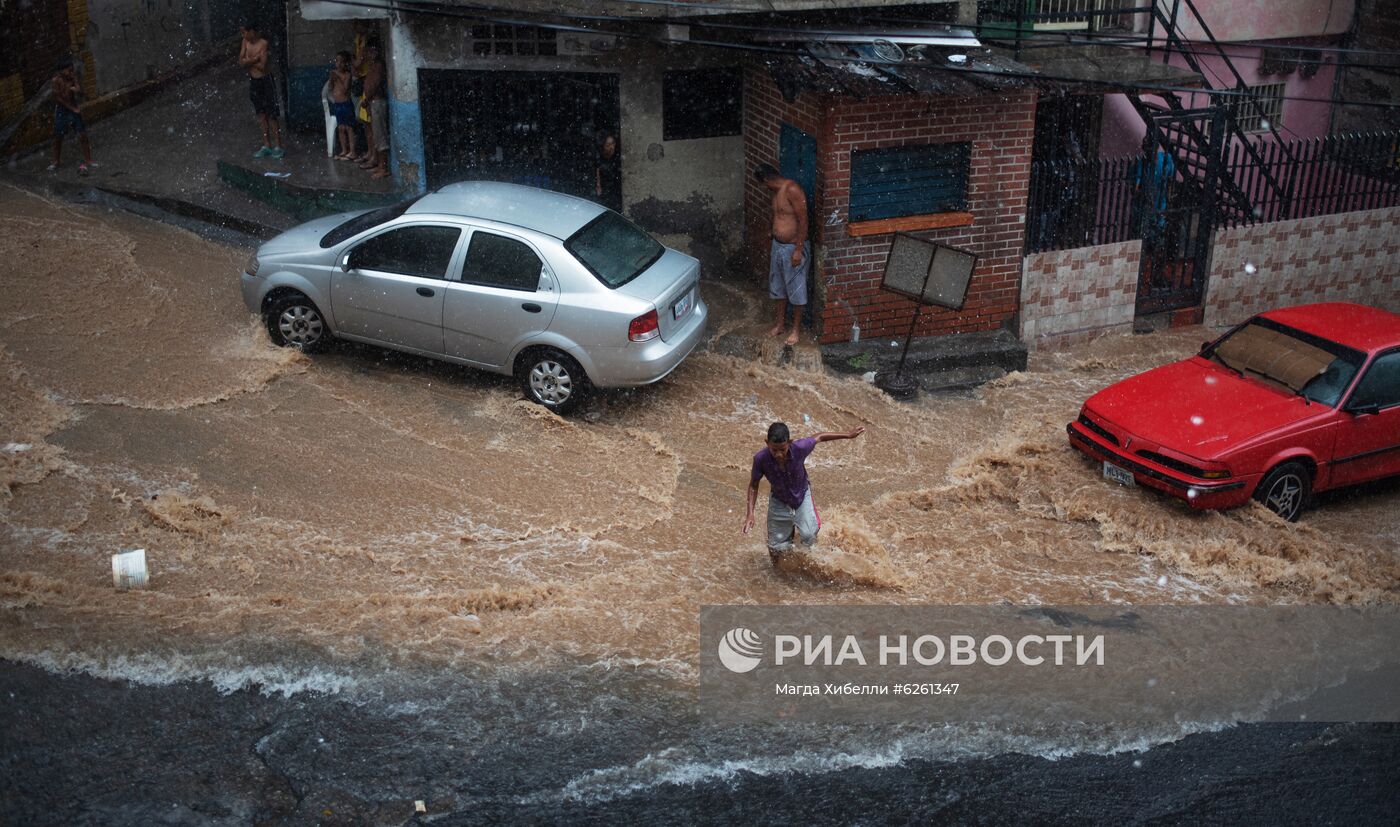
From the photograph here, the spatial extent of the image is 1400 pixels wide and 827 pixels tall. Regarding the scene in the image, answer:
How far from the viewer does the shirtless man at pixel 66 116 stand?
14758mm

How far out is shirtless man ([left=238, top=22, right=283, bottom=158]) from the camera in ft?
50.3

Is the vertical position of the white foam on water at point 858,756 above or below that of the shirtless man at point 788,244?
below

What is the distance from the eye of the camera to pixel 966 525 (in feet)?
32.0

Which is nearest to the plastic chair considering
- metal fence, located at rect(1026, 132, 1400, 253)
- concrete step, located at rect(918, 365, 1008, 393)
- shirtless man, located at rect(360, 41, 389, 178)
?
shirtless man, located at rect(360, 41, 389, 178)

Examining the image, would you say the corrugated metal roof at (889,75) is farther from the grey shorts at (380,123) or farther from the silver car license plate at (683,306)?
the grey shorts at (380,123)

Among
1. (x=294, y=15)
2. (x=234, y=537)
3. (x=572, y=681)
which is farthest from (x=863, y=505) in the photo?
(x=294, y=15)

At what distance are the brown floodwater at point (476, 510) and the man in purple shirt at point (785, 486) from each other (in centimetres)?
34

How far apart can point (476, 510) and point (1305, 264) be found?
10.4 m

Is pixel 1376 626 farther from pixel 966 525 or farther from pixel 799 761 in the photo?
pixel 799 761

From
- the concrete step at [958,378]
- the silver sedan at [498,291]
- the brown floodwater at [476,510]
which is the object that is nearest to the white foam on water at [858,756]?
the brown floodwater at [476,510]

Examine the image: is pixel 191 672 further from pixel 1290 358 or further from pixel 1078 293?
pixel 1078 293

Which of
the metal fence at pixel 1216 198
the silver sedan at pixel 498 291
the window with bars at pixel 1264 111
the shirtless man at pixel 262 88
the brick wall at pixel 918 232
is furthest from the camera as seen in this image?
the window with bars at pixel 1264 111

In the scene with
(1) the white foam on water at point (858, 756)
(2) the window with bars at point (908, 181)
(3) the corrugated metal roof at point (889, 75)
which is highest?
(3) the corrugated metal roof at point (889, 75)

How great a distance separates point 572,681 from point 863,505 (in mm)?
3226
